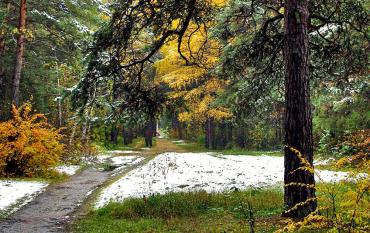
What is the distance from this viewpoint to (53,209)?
39.8 feet

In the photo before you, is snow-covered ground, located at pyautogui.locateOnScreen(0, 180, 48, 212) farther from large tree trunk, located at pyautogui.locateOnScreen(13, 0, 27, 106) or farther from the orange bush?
large tree trunk, located at pyautogui.locateOnScreen(13, 0, 27, 106)

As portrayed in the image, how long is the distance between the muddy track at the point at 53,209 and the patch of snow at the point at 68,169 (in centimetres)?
221

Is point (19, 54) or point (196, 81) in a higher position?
point (196, 81)

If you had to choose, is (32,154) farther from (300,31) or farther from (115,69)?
(300,31)

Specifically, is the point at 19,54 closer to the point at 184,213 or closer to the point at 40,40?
the point at 40,40

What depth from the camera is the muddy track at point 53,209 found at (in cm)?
983

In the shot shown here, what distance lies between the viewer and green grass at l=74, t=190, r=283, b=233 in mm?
8555

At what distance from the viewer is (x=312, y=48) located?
11.8 metres

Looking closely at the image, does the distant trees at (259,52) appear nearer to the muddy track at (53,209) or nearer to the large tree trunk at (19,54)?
the muddy track at (53,209)

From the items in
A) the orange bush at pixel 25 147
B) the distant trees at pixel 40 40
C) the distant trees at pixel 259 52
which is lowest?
the orange bush at pixel 25 147

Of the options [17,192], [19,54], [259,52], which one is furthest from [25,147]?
[259,52]

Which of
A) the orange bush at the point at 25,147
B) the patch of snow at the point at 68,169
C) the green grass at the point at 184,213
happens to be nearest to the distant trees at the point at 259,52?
the green grass at the point at 184,213

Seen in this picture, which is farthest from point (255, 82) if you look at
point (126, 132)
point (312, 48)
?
point (126, 132)

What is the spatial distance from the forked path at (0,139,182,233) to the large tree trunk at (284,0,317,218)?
536 cm
